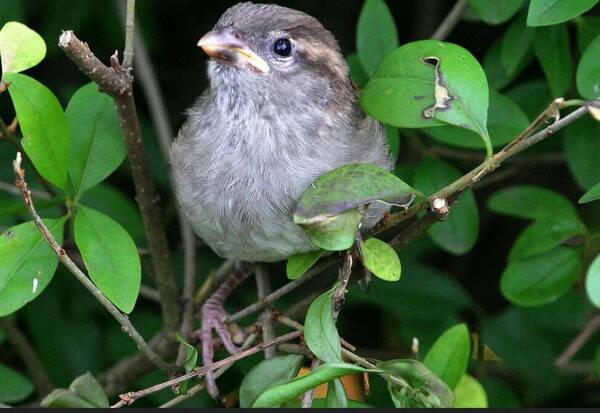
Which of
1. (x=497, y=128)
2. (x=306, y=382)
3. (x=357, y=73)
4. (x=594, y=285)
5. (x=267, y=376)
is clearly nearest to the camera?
(x=594, y=285)

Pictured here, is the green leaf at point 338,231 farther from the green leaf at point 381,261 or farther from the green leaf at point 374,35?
the green leaf at point 374,35

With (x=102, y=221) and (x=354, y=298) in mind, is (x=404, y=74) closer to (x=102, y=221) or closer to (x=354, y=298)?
(x=102, y=221)

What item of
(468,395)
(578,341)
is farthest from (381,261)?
(578,341)

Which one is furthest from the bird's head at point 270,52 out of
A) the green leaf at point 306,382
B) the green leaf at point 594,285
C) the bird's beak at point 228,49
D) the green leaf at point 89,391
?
the green leaf at point 594,285

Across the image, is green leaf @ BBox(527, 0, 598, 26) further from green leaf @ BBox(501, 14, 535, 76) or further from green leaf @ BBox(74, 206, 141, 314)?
green leaf @ BBox(74, 206, 141, 314)

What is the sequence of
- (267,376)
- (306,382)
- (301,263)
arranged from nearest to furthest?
(306,382) → (267,376) → (301,263)

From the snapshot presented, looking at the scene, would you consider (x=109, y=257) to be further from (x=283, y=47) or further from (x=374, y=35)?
(x=374, y=35)
